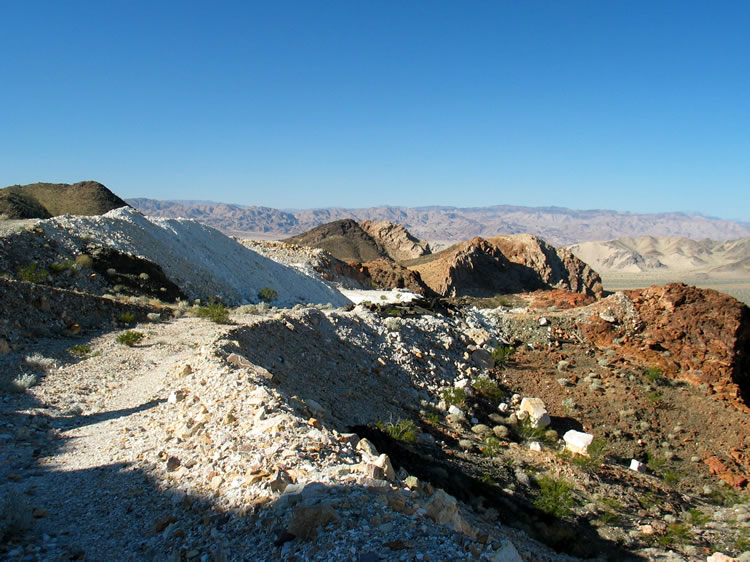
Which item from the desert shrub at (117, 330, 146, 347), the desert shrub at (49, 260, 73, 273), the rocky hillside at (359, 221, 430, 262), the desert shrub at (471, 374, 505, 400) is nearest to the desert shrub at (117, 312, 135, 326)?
the desert shrub at (117, 330, 146, 347)

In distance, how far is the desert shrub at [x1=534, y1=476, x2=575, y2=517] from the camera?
250 inches

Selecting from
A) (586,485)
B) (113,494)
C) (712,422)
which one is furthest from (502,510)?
(712,422)

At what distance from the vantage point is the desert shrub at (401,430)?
7.09 metres

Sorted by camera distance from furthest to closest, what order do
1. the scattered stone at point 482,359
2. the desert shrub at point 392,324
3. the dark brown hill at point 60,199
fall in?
the dark brown hill at point 60,199, the scattered stone at point 482,359, the desert shrub at point 392,324

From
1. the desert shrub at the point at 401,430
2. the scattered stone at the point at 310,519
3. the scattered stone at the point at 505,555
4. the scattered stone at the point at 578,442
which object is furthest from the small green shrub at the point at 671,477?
the scattered stone at the point at 310,519

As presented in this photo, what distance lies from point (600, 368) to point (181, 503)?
32.1 feet

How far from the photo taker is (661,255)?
139 m

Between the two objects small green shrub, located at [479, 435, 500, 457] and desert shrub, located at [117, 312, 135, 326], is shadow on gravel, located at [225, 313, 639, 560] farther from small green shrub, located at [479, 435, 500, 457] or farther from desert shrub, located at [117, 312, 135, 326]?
desert shrub, located at [117, 312, 135, 326]

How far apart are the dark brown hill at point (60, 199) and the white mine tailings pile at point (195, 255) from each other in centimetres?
2332

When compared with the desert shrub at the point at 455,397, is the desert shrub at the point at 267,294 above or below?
above

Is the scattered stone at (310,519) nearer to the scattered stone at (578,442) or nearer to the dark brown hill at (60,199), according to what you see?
the scattered stone at (578,442)

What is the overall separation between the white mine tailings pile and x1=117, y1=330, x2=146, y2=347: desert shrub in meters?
8.37

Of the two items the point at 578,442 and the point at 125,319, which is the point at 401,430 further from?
the point at 125,319

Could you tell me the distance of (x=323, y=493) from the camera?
3664mm
